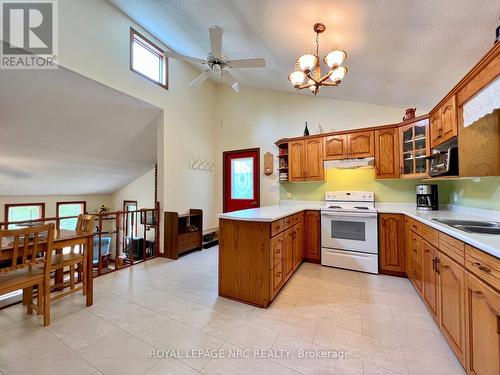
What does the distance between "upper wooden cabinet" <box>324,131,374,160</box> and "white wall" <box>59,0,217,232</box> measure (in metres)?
2.88

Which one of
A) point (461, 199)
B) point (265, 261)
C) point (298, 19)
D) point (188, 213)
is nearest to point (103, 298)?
point (265, 261)

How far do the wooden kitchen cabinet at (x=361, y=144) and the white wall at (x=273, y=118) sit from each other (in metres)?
0.47

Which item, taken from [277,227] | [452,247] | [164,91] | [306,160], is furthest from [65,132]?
[452,247]

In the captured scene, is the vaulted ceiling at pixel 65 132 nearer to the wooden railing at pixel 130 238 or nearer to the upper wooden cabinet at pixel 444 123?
the wooden railing at pixel 130 238

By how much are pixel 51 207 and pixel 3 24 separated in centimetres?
493

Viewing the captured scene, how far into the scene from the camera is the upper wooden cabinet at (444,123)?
210 cm

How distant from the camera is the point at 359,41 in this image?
7.44ft

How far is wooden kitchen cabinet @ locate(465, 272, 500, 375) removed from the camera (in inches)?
44.2

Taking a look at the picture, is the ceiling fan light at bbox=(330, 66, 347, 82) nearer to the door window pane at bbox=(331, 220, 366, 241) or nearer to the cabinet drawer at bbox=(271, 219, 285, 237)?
the cabinet drawer at bbox=(271, 219, 285, 237)

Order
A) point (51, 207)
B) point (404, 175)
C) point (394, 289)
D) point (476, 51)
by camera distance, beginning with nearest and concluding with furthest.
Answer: point (476, 51), point (394, 289), point (404, 175), point (51, 207)

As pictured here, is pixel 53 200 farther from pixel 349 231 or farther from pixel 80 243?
pixel 349 231

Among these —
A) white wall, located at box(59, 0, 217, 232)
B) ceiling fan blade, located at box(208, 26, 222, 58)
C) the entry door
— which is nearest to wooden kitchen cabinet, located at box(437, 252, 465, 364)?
ceiling fan blade, located at box(208, 26, 222, 58)

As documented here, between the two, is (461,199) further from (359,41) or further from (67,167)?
(67,167)

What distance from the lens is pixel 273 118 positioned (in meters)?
4.90
